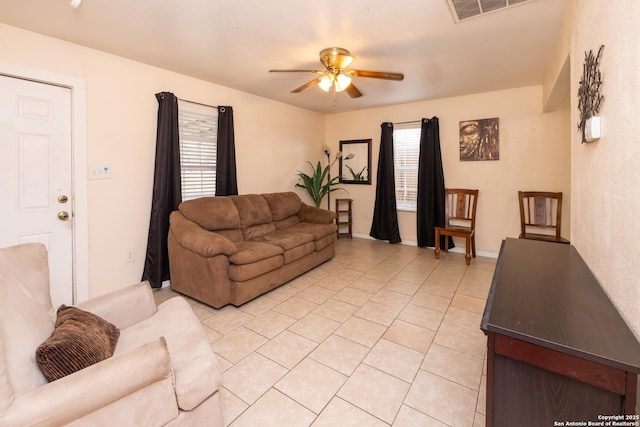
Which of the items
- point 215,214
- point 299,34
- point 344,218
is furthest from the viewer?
point 344,218

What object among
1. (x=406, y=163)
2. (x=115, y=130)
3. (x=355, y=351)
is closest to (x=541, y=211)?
(x=406, y=163)

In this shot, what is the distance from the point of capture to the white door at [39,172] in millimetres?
2295

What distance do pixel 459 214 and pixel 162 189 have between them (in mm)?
4055

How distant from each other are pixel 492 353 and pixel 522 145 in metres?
4.07

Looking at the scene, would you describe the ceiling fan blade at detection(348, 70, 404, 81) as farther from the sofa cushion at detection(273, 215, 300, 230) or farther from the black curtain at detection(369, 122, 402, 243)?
the black curtain at detection(369, 122, 402, 243)

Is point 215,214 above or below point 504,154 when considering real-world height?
below

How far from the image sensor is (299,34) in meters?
2.41

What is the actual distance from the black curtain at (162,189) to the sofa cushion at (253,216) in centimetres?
80

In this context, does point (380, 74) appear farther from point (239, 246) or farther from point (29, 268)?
point (29, 268)

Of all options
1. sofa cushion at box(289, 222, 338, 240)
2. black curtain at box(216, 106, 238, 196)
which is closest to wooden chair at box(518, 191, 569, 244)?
sofa cushion at box(289, 222, 338, 240)

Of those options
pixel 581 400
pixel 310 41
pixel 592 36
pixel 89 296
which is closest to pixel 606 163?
pixel 592 36

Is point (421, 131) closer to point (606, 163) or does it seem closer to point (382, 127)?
point (382, 127)

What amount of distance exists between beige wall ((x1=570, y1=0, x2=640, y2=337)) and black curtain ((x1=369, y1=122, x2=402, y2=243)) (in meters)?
3.46

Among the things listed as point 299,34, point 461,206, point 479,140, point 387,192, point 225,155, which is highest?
point 299,34
